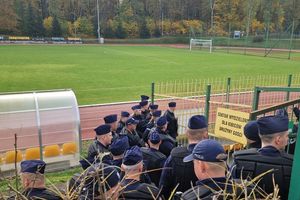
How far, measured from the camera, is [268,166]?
138 inches

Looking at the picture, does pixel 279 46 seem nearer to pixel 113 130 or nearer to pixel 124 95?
pixel 124 95

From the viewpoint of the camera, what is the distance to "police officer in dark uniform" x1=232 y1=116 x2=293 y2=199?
11.3 feet

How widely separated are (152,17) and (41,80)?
6763 cm

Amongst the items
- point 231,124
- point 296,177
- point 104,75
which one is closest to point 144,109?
point 231,124

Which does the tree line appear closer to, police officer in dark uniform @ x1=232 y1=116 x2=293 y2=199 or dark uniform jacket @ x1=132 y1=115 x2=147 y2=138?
dark uniform jacket @ x1=132 y1=115 x2=147 y2=138

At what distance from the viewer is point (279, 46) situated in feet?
168

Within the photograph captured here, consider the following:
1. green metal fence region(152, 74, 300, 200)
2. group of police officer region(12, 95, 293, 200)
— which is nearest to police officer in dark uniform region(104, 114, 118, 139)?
group of police officer region(12, 95, 293, 200)

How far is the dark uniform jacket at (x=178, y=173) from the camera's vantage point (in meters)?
4.05

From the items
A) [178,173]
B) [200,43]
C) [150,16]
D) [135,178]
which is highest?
[150,16]

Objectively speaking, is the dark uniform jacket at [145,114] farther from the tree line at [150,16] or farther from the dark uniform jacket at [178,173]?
the tree line at [150,16]

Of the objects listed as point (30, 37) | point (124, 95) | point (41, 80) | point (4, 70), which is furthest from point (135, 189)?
point (30, 37)

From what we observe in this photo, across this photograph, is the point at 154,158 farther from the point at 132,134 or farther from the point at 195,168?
the point at 132,134

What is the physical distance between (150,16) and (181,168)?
86.3m

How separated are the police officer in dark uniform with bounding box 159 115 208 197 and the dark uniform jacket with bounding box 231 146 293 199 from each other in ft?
1.97
